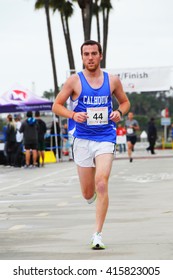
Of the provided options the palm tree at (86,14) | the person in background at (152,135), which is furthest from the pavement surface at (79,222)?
the palm tree at (86,14)

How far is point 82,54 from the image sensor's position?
10.6 m

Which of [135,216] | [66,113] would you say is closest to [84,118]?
[66,113]

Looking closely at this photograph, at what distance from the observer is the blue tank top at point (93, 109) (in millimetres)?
10492

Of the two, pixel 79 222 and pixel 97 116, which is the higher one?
pixel 97 116

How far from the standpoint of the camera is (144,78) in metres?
40.7

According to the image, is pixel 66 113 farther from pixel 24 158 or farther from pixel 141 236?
pixel 24 158

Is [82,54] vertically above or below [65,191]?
above

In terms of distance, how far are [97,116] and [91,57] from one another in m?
0.59

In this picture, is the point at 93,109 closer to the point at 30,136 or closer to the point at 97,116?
the point at 97,116

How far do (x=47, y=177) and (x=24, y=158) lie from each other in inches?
361

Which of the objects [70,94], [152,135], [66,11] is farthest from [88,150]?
[66,11]

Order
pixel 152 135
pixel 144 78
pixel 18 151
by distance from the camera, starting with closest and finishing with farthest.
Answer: pixel 18 151, pixel 144 78, pixel 152 135

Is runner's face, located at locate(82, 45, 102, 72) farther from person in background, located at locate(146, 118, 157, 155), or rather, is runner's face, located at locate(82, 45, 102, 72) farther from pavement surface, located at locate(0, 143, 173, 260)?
person in background, located at locate(146, 118, 157, 155)

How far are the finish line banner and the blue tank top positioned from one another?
29933mm
